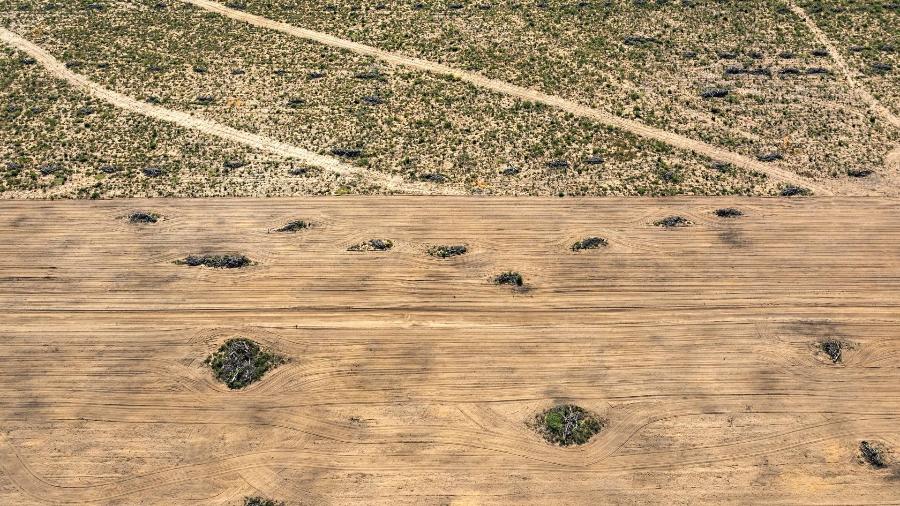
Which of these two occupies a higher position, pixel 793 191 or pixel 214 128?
pixel 793 191

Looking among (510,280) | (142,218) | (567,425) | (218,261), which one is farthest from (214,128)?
(567,425)

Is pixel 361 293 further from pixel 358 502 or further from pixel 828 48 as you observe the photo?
pixel 828 48

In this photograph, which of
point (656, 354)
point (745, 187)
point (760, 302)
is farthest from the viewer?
point (745, 187)

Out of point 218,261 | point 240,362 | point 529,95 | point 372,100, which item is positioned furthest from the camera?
point 529,95

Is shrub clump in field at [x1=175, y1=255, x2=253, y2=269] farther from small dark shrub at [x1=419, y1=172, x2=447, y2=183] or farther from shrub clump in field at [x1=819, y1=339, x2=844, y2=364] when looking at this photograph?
shrub clump in field at [x1=819, y1=339, x2=844, y2=364]

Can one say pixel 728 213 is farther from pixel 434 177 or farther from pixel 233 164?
pixel 233 164

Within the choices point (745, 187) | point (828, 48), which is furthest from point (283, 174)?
point (828, 48)

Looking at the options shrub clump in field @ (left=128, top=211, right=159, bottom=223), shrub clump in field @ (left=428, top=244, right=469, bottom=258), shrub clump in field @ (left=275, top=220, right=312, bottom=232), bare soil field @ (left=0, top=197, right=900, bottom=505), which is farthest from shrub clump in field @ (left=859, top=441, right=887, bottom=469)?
shrub clump in field @ (left=128, top=211, right=159, bottom=223)
